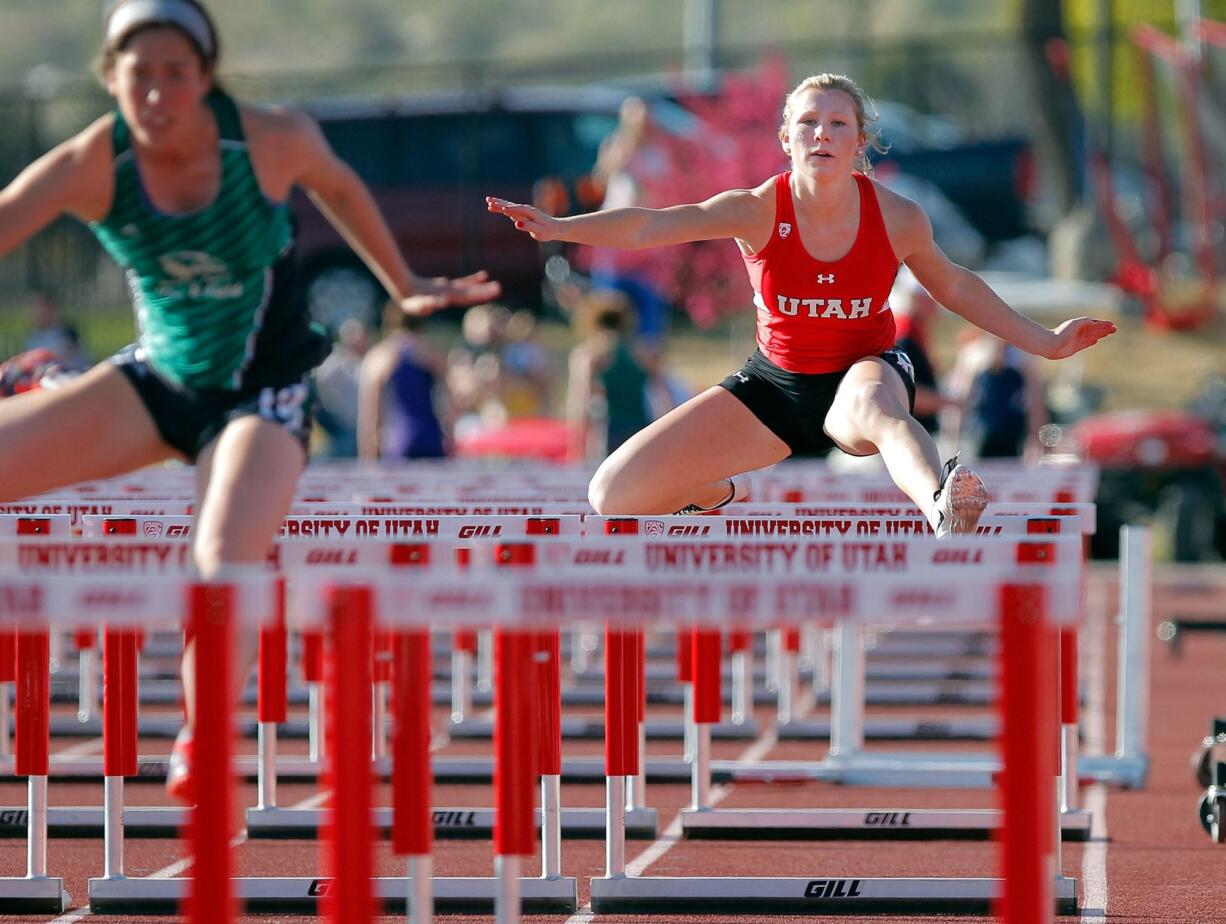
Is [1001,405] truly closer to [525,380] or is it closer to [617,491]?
[525,380]

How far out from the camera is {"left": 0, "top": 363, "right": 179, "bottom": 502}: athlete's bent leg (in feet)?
18.0

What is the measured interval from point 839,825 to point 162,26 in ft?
13.2

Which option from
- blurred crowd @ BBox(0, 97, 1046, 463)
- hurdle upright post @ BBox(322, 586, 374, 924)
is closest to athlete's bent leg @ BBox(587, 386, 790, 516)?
hurdle upright post @ BBox(322, 586, 374, 924)

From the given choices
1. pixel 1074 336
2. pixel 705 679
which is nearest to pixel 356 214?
pixel 1074 336

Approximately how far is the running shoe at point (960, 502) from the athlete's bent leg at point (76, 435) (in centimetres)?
209

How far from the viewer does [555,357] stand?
32.3 metres

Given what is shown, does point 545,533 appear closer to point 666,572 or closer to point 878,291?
point 878,291

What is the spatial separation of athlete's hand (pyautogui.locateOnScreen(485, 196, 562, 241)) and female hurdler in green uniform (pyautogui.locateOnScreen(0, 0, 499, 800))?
485 mm

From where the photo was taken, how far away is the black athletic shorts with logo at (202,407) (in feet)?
18.4

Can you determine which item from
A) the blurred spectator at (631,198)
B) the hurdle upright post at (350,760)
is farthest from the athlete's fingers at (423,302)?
the blurred spectator at (631,198)

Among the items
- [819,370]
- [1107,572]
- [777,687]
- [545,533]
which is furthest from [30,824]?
[1107,572]

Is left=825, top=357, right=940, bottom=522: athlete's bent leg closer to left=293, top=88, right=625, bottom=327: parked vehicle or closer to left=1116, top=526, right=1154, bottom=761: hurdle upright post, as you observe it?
left=1116, top=526, right=1154, bottom=761: hurdle upright post

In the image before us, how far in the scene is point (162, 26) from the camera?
18.0ft

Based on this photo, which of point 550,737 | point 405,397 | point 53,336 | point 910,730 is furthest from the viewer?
point 53,336
